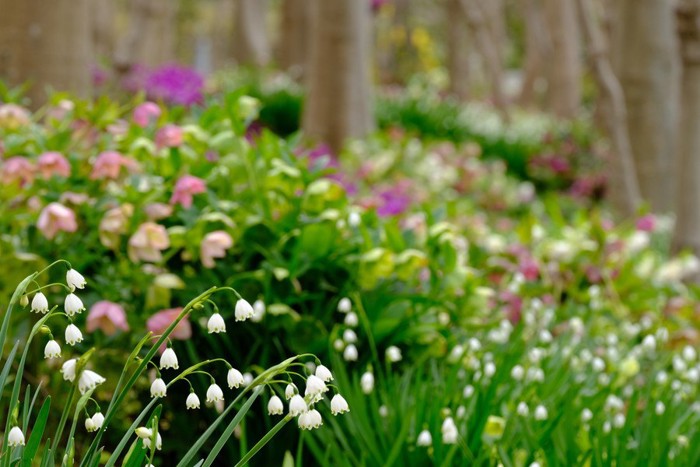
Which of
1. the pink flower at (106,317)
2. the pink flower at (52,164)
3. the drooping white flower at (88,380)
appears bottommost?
the pink flower at (106,317)

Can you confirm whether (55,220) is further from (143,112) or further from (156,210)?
(143,112)

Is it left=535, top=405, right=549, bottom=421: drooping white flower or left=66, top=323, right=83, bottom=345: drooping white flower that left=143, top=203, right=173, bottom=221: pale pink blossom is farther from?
left=66, top=323, right=83, bottom=345: drooping white flower

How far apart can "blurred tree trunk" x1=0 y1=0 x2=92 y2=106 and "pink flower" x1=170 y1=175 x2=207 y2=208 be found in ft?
6.53

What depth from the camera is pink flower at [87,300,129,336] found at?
2.66 m

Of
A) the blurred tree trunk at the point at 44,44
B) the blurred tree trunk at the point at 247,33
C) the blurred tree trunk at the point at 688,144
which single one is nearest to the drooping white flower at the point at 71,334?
the blurred tree trunk at the point at 44,44

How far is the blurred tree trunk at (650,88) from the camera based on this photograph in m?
7.45

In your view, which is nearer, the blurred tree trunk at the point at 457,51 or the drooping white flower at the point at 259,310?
the drooping white flower at the point at 259,310

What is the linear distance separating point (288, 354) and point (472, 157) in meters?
6.83

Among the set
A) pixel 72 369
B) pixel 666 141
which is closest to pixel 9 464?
pixel 72 369

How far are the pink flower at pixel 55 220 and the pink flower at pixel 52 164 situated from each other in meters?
0.21

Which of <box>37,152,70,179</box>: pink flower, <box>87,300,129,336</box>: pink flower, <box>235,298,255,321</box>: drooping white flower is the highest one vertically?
<box>235,298,255,321</box>: drooping white flower

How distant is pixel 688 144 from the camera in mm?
5402

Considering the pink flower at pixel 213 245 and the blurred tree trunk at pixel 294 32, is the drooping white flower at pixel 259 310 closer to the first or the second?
the pink flower at pixel 213 245

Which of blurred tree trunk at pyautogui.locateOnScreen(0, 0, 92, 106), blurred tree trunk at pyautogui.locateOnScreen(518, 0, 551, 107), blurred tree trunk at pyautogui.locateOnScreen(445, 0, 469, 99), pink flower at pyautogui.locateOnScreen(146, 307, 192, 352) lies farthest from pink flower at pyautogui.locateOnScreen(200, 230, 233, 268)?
blurred tree trunk at pyautogui.locateOnScreen(518, 0, 551, 107)
